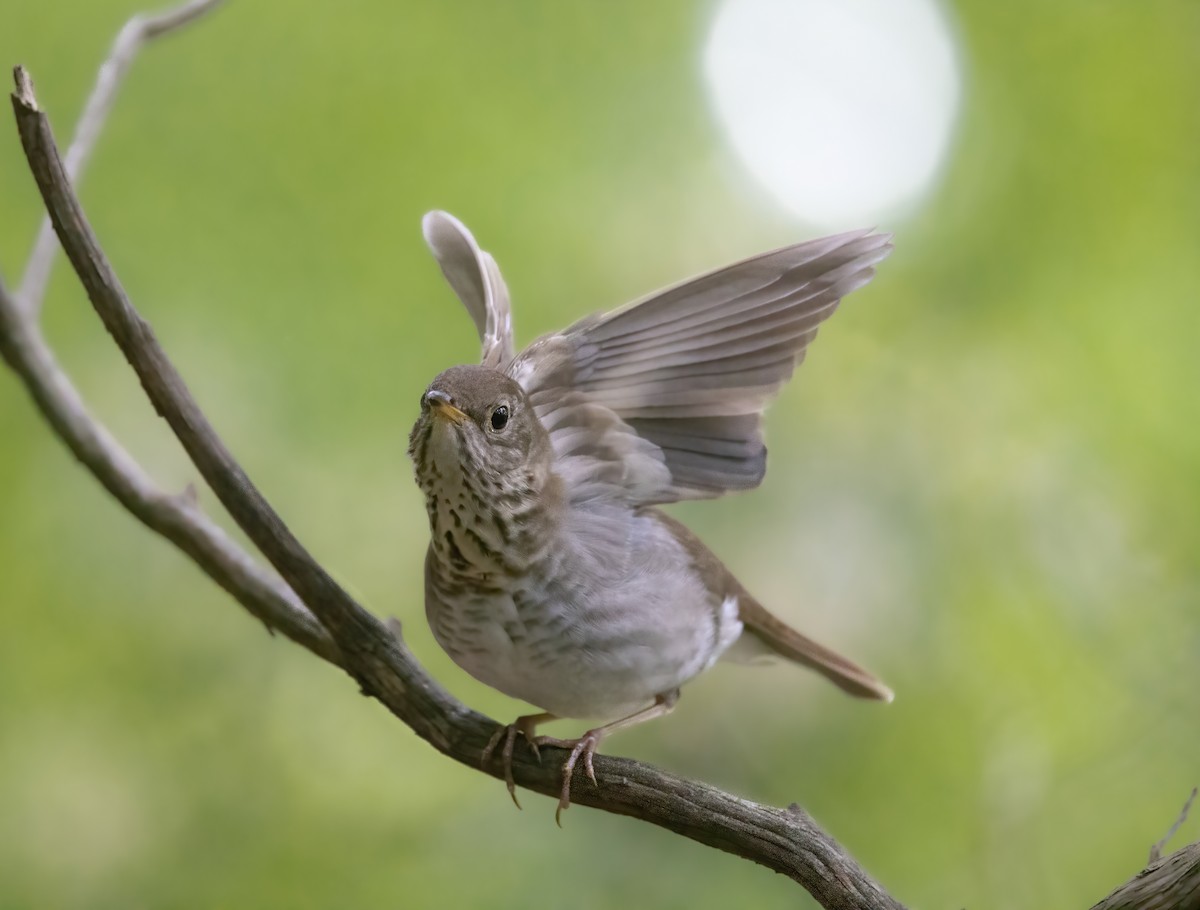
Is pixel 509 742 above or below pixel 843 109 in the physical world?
below

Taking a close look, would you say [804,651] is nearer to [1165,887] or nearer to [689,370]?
[689,370]

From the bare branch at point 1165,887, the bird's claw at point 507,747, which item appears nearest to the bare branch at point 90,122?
the bird's claw at point 507,747

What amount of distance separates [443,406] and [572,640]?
262mm

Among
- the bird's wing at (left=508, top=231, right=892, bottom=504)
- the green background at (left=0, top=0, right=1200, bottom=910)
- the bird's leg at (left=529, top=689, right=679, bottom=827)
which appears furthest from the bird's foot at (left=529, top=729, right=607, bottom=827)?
the green background at (left=0, top=0, right=1200, bottom=910)

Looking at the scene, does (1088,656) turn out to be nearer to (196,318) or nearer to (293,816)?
(293,816)

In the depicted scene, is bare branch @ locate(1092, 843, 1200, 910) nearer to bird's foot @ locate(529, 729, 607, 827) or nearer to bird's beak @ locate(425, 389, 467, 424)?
bird's foot @ locate(529, 729, 607, 827)

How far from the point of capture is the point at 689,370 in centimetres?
112

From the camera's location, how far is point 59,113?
6.11ft

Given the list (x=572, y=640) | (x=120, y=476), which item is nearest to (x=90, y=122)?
(x=120, y=476)

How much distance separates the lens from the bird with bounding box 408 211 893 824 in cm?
102

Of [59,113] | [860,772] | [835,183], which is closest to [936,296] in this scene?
[835,183]

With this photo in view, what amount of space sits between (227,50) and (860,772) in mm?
1563

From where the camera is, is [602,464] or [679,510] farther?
[679,510]

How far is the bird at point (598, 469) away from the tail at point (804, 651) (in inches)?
5.0
